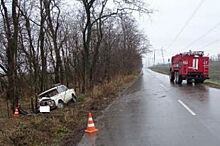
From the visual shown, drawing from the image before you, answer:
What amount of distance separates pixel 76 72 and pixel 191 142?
3584 cm

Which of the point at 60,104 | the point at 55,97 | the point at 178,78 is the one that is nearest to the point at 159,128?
the point at 55,97

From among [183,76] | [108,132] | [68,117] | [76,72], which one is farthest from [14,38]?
[76,72]

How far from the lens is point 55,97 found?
22359 millimetres

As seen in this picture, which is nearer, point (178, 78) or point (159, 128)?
point (159, 128)

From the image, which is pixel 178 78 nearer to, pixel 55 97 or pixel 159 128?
→ pixel 55 97

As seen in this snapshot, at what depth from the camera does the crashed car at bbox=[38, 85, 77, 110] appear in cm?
2186

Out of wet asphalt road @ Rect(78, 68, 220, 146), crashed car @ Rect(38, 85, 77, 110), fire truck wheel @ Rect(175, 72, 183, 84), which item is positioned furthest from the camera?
fire truck wheel @ Rect(175, 72, 183, 84)

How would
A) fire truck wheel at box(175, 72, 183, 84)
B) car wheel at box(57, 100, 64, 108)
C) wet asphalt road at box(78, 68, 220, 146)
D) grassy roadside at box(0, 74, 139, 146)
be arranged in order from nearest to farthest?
wet asphalt road at box(78, 68, 220, 146), grassy roadside at box(0, 74, 139, 146), car wheel at box(57, 100, 64, 108), fire truck wheel at box(175, 72, 183, 84)

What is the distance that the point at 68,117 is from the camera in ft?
47.4

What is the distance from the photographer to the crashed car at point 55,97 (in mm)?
21859

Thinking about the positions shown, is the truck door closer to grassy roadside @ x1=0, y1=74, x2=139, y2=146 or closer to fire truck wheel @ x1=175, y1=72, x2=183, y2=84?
fire truck wheel @ x1=175, y1=72, x2=183, y2=84

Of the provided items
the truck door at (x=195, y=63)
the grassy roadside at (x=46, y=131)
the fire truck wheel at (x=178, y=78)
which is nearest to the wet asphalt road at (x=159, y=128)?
the grassy roadside at (x=46, y=131)

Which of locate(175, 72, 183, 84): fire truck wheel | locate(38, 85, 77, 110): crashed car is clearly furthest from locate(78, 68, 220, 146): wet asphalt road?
locate(175, 72, 183, 84): fire truck wheel

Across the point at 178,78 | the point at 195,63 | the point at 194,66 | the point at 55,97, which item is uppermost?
the point at 195,63
